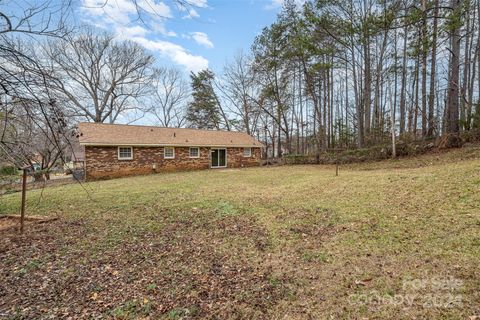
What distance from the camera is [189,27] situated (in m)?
2.44

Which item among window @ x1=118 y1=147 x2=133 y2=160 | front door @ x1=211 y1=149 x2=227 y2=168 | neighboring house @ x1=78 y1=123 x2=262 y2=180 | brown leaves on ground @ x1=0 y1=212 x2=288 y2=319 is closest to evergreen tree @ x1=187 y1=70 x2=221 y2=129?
neighboring house @ x1=78 y1=123 x2=262 y2=180

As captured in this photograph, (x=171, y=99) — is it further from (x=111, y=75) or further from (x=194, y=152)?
(x=194, y=152)

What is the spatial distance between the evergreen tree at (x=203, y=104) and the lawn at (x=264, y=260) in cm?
2144

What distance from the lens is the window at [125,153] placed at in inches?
581

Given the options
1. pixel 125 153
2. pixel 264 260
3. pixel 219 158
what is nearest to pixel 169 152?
pixel 125 153

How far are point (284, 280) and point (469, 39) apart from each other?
19.3 metres

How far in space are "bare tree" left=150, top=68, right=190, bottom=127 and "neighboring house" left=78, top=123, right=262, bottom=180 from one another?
10538 millimetres

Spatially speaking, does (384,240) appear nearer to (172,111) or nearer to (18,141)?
(18,141)

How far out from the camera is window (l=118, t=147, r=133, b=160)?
1476 centimetres

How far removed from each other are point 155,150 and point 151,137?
1.04 metres

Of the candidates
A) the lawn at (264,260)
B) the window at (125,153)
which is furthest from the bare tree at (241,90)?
the lawn at (264,260)

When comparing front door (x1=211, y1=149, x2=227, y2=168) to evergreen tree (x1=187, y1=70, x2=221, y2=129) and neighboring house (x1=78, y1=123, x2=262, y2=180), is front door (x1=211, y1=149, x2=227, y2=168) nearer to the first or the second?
neighboring house (x1=78, y1=123, x2=262, y2=180)

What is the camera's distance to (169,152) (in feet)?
54.8

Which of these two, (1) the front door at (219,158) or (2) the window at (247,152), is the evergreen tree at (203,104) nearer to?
(2) the window at (247,152)
